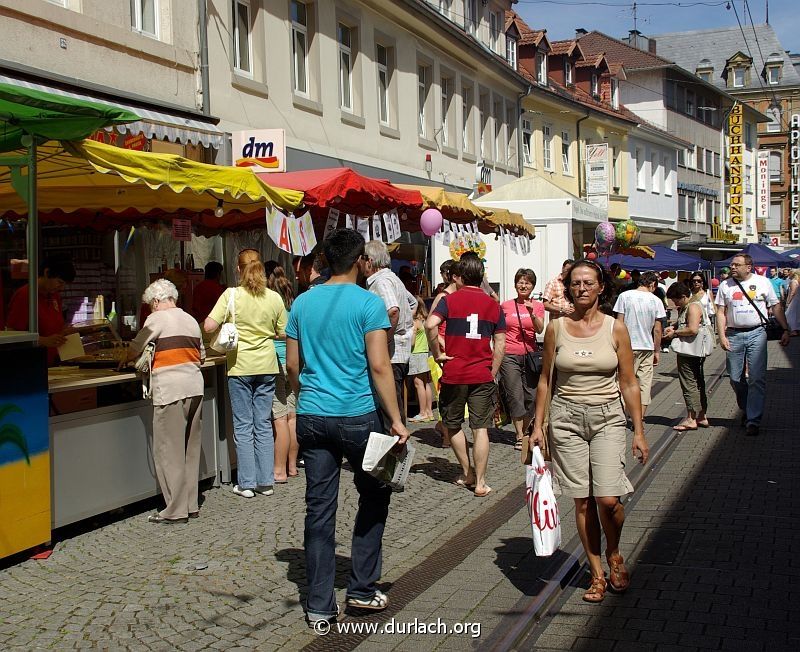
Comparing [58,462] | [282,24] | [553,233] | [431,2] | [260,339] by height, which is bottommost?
[58,462]

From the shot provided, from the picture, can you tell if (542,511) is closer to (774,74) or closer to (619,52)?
(619,52)

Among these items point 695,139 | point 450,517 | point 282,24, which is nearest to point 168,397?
point 450,517

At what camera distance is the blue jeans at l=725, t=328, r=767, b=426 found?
1094 centimetres

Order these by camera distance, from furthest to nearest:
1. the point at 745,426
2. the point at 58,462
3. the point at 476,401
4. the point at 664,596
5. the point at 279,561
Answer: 1. the point at 745,426
2. the point at 476,401
3. the point at 58,462
4. the point at 279,561
5. the point at 664,596

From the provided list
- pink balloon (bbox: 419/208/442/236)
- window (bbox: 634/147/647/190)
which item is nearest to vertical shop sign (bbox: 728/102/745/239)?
window (bbox: 634/147/647/190)

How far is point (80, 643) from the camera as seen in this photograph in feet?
15.8

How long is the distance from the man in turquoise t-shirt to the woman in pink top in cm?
495

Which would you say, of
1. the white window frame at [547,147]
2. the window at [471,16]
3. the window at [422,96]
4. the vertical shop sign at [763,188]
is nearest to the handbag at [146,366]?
the window at [422,96]

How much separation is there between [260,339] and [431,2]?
59.5ft

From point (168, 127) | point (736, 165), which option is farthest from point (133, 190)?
point (736, 165)

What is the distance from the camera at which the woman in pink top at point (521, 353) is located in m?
9.82

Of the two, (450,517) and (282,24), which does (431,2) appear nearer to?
(282,24)

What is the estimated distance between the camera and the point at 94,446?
700 cm

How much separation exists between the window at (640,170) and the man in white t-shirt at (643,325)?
→ 1364 inches
